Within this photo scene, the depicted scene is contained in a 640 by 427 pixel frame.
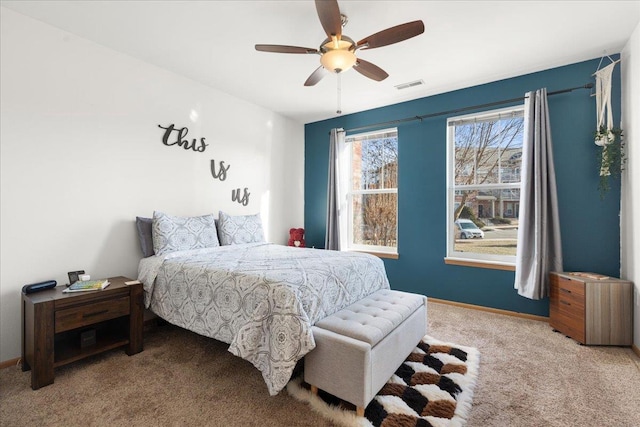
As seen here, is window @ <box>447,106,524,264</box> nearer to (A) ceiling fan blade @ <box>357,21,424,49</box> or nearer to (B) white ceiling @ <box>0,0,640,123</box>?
(B) white ceiling @ <box>0,0,640,123</box>

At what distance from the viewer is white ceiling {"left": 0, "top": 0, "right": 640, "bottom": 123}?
85.4 inches

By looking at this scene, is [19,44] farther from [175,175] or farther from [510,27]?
[510,27]

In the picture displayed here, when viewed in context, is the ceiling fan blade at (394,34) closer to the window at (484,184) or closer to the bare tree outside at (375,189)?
the window at (484,184)

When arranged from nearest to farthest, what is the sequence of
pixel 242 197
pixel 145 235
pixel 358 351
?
pixel 358 351, pixel 145 235, pixel 242 197

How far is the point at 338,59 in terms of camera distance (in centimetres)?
205

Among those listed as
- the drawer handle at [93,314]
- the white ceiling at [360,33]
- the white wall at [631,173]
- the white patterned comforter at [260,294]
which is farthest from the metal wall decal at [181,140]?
the white wall at [631,173]

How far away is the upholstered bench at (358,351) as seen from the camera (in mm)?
1630

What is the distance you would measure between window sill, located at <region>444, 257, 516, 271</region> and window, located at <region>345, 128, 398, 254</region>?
0.82 metres

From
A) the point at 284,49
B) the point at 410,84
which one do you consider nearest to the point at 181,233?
the point at 284,49

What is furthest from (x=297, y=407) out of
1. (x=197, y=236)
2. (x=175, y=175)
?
(x=175, y=175)

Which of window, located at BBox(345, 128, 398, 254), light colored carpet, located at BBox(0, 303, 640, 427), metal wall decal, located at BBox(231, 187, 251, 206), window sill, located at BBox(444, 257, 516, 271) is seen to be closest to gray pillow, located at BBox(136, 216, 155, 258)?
light colored carpet, located at BBox(0, 303, 640, 427)

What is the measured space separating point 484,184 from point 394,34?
234 centimetres

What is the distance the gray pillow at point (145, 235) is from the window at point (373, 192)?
2771 mm

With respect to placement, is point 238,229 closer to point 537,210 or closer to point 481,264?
point 481,264
